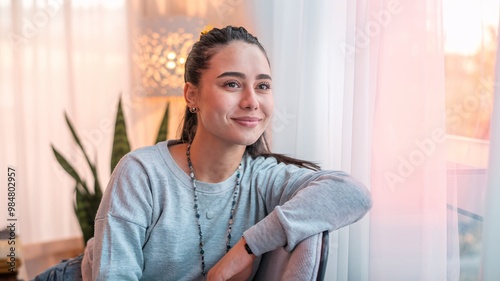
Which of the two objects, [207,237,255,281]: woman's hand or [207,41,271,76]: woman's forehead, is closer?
[207,237,255,281]: woman's hand

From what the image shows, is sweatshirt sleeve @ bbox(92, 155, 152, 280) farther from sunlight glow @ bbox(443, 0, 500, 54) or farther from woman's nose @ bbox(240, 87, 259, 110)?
sunlight glow @ bbox(443, 0, 500, 54)

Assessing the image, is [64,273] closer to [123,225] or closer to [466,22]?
[123,225]

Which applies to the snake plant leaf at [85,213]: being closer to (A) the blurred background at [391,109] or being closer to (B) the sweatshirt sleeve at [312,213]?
(A) the blurred background at [391,109]

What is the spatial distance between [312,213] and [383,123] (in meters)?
0.39

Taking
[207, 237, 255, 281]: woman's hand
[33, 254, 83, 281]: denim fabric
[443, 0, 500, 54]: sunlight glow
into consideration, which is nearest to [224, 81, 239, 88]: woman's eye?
[207, 237, 255, 281]: woman's hand

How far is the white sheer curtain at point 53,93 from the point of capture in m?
3.02

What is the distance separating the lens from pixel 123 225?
→ 131 cm

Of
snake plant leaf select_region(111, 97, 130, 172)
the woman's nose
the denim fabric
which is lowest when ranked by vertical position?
the denim fabric

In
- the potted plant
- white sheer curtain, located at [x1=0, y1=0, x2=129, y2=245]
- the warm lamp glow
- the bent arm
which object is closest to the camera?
the bent arm

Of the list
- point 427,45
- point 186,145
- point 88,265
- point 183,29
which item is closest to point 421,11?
point 427,45

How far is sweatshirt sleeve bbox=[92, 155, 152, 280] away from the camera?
127 centimetres

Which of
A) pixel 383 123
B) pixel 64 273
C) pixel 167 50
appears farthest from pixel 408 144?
pixel 167 50

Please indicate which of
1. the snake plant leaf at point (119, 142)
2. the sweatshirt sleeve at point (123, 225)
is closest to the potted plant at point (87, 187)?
the snake plant leaf at point (119, 142)

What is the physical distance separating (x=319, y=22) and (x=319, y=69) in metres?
0.15
